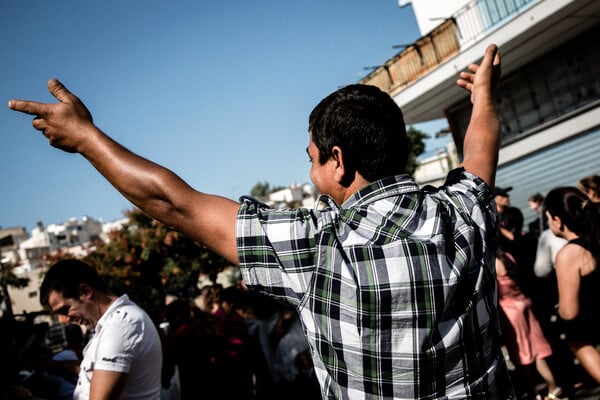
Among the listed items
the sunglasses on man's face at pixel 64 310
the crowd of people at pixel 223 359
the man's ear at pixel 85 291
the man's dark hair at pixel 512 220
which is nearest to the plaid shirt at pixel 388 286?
the man's ear at pixel 85 291

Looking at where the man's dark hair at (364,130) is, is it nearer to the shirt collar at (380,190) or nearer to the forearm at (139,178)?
the shirt collar at (380,190)

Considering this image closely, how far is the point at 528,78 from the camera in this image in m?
12.1

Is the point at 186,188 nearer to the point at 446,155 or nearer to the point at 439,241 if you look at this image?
the point at 439,241

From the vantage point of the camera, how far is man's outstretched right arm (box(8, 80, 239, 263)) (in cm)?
117

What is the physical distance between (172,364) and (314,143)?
3.05m

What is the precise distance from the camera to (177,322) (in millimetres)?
4938

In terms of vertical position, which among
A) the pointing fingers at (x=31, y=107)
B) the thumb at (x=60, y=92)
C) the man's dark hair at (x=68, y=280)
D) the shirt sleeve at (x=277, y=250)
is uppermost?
the thumb at (x=60, y=92)

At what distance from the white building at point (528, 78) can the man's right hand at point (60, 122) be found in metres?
11.1

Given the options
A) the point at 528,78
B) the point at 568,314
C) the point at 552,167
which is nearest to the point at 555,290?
the point at 568,314

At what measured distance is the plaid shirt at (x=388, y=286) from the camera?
1097 mm

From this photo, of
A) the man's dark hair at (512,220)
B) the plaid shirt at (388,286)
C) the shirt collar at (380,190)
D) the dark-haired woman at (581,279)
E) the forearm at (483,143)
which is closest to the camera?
the plaid shirt at (388,286)

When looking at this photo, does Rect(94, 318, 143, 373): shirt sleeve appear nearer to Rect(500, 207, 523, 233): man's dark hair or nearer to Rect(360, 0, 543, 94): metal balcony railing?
Rect(500, 207, 523, 233): man's dark hair

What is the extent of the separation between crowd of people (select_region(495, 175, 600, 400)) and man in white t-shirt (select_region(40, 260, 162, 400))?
275cm

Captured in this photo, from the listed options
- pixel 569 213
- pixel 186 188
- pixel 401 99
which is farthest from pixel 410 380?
pixel 401 99
